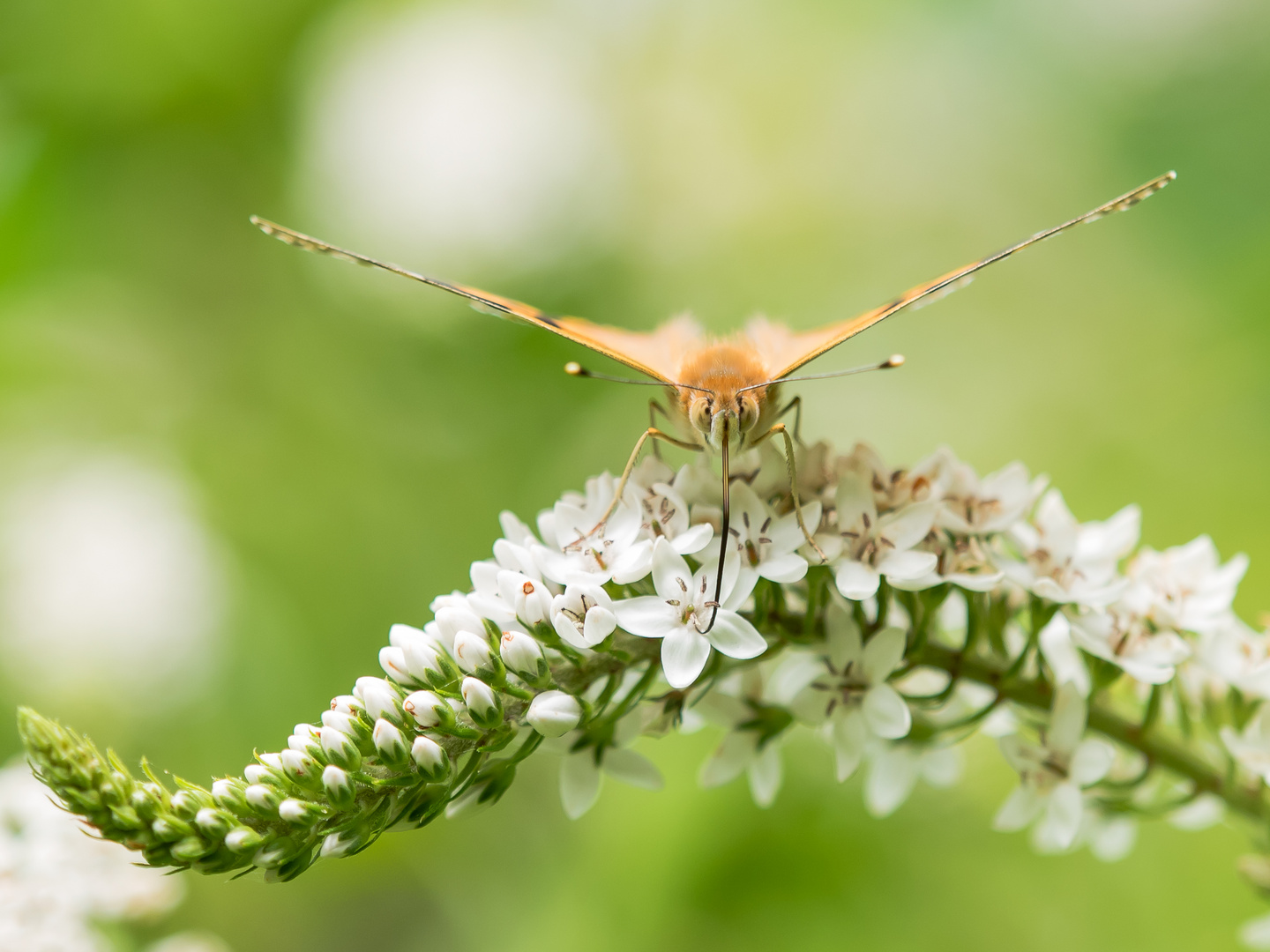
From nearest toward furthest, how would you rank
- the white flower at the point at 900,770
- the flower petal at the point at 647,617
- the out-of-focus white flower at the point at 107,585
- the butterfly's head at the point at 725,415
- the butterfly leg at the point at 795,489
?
the flower petal at the point at 647,617
the butterfly leg at the point at 795,489
the butterfly's head at the point at 725,415
the white flower at the point at 900,770
the out-of-focus white flower at the point at 107,585

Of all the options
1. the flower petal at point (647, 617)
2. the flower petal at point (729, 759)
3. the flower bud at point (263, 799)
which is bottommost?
the flower petal at point (729, 759)

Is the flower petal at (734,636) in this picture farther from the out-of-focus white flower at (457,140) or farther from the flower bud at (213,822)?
the out-of-focus white flower at (457,140)

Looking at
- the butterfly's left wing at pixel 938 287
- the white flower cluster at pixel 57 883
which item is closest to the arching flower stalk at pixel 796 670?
the butterfly's left wing at pixel 938 287

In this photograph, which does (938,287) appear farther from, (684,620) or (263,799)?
(263,799)

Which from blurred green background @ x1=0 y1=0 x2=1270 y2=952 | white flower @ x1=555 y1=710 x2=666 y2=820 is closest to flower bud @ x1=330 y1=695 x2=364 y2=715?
white flower @ x1=555 y1=710 x2=666 y2=820

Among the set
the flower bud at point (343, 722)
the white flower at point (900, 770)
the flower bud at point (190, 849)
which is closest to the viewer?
the flower bud at point (190, 849)

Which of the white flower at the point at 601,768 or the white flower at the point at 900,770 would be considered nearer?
the white flower at the point at 601,768

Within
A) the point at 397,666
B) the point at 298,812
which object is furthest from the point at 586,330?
the point at 298,812

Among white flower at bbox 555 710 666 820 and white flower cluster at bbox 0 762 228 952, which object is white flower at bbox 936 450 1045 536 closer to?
white flower at bbox 555 710 666 820
